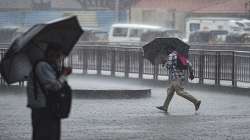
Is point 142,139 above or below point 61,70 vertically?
below

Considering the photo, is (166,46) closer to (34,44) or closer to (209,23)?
(34,44)

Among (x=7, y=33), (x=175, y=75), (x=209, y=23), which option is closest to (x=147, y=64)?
(x=175, y=75)

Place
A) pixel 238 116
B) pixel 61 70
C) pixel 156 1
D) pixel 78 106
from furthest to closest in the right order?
pixel 156 1 → pixel 78 106 → pixel 238 116 → pixel 61 70

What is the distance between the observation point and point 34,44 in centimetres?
743

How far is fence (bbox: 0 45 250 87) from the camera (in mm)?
20147

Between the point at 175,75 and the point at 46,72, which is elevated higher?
the point at 46,72

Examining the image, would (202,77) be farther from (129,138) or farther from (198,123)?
(129,138)

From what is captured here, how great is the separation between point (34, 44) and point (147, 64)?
51.4 ft

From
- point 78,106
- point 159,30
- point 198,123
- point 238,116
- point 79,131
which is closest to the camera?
point 79,131

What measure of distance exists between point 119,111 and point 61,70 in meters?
7.86

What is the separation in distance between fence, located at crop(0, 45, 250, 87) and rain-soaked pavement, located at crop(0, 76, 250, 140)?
2.77 ft

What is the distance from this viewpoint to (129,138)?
11039 millimetres

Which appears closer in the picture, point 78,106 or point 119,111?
point 119,111

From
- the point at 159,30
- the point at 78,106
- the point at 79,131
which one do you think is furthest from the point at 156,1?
the point at 79,131
